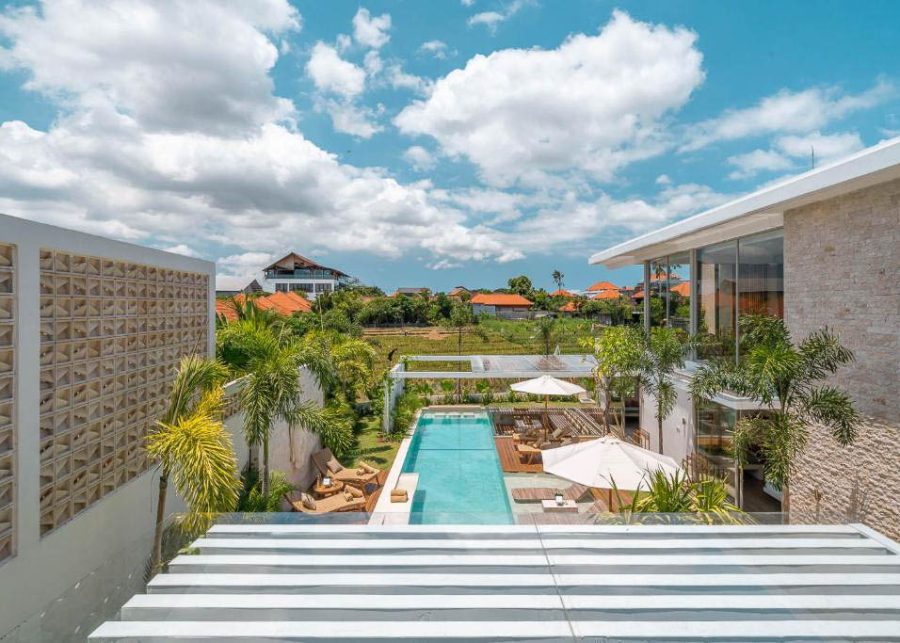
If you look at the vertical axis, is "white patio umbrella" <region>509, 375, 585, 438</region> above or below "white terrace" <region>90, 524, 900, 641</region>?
above

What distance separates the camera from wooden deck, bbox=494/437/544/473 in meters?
12.5

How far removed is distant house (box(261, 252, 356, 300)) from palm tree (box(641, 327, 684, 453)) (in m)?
65.9

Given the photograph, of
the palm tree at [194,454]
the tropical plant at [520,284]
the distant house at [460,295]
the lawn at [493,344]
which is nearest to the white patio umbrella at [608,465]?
the palm tree at [194,454]

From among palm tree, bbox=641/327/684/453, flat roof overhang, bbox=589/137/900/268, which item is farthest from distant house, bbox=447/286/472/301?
flat roof overhang, bbox=589/137/900/268

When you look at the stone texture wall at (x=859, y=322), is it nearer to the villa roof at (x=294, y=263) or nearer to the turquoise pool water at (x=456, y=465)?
the turquoise pool water at (x=456, y=465)

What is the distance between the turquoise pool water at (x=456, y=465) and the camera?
10867 mm

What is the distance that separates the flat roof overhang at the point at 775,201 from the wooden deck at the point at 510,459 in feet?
21.0

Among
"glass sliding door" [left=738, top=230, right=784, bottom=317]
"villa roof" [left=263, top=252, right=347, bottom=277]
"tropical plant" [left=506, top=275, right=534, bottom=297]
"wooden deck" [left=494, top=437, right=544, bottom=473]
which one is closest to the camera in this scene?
"glass sliding door" [left=738, top=230, right=784, bottom=317]

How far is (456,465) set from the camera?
1348 cm

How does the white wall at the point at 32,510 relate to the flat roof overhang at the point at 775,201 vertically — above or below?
below

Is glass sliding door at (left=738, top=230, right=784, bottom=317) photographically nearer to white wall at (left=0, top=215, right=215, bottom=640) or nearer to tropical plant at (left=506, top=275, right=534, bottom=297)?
white wall at (left=0, top=215, right=215, bottom=640)

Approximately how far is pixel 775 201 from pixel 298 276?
7481 cm

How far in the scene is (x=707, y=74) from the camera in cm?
1248

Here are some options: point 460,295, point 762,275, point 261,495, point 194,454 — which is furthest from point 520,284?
Result: point 194,454
